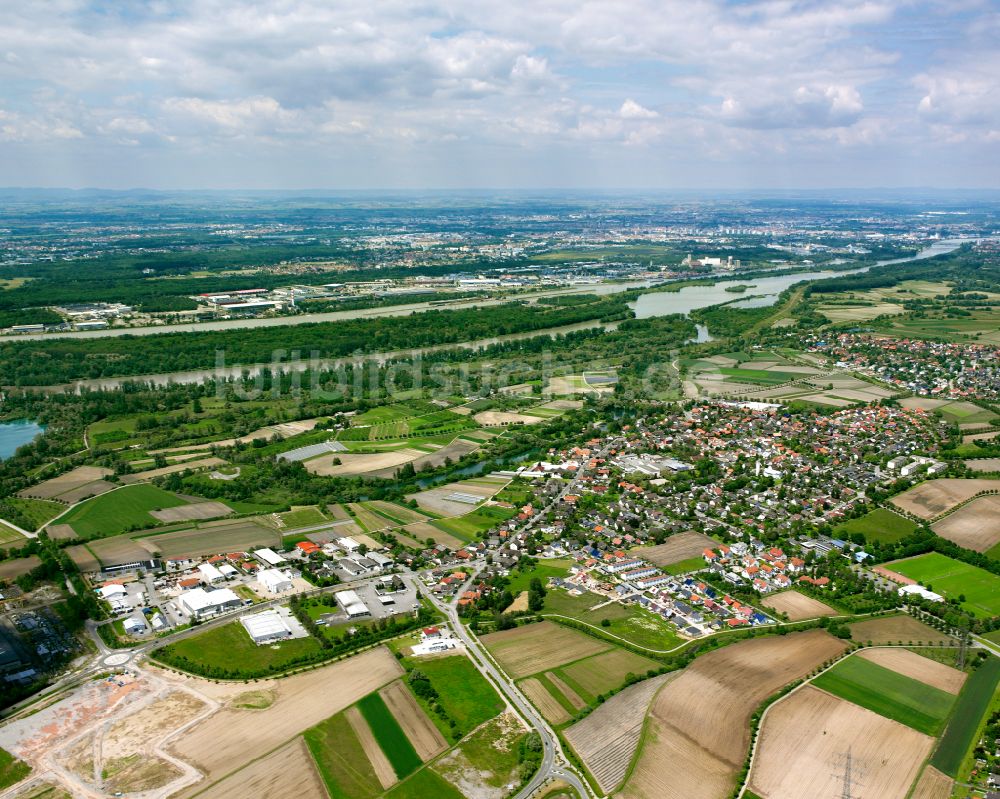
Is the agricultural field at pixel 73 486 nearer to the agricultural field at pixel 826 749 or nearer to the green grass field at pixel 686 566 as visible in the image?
the green grass field at pixel 686 566

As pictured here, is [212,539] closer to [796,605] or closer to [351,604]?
[351,604]

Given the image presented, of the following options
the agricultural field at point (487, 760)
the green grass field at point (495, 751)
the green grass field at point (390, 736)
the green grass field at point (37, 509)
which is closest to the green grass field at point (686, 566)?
the agricultural field at point (487, 760)

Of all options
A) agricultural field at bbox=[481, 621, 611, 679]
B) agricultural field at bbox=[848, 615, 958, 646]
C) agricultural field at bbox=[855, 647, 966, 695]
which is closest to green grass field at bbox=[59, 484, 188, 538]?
agricultural field at bbox=[481, 621, 611, 679]

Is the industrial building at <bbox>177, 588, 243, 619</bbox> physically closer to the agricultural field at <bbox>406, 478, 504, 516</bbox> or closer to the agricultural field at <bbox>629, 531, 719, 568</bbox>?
the agricultural field at <bbox>406, 478, 504, 516</bbox>

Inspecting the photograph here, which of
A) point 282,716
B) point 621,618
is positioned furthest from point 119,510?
point 621,618

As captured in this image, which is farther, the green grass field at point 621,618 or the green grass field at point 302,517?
the green grass field at point 302,517

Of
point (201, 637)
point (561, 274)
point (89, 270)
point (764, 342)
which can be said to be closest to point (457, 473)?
point (201, 637)

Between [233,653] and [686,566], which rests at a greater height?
[686,566]
